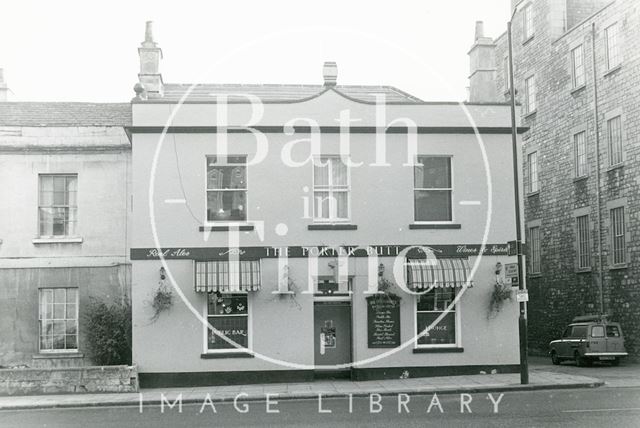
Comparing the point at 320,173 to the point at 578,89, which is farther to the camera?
the point at 578,89

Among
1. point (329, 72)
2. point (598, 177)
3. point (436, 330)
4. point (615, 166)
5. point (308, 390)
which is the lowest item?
point (308, 390)

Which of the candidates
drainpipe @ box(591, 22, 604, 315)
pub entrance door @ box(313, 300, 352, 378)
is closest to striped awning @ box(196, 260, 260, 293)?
pub entrance door @ box(313, 300, 352, 378)

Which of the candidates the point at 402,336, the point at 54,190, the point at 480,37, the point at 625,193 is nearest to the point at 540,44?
the point at 625,193

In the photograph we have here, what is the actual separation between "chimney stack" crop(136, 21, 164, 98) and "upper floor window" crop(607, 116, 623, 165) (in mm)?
16468

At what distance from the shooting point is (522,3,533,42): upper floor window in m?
37.1

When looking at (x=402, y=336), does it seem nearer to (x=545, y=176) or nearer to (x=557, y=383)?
(x=557, y=383)

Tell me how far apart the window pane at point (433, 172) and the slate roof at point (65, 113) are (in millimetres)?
9499

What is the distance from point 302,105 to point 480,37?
631 centimetres

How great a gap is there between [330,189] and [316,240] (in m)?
1.46

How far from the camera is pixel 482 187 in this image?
72.7 feet

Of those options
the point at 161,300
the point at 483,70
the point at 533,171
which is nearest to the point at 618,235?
the point at 533,171

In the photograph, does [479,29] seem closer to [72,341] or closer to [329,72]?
[329,72]

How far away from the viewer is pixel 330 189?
2178cm

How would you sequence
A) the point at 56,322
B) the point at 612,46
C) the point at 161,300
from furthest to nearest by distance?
1. the point at 612,46
2. the point at 56,322
3. the point at 161,300
